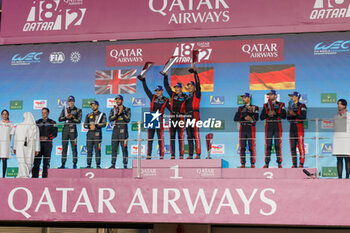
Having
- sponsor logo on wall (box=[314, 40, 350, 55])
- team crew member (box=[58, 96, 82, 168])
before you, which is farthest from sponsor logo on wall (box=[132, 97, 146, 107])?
sponsor logo on wall (box=[314, 40, 350, 55])

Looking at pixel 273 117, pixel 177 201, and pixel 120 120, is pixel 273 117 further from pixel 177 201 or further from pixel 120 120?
pixel 177 201

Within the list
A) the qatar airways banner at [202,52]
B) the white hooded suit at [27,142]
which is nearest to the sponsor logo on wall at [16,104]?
the qatar airways banner at [202,52]

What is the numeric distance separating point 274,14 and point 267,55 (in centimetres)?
66

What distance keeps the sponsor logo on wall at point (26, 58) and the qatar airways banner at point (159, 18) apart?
438 millimetres

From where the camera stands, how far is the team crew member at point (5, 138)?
786 cm

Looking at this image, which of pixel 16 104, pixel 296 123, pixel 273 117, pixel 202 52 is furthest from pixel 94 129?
pixel 296 123

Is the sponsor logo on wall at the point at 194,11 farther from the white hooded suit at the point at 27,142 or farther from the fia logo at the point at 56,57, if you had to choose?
the white hooded suit at the point at 27,142

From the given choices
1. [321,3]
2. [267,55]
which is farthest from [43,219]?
[321,3]

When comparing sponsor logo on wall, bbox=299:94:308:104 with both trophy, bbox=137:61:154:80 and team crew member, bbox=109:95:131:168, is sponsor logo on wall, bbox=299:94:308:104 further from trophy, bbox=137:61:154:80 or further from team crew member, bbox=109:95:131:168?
team crew member, bbox=109:95:131:168

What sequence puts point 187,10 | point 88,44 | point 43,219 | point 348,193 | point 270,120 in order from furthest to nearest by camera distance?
point 88,44, point 187,10, point 270,120, point 43,219, point 348,193

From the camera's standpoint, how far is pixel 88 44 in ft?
30.5

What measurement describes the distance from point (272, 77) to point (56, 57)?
3.55m

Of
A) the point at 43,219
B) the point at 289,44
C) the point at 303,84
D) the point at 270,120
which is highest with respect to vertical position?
the point at 289,44

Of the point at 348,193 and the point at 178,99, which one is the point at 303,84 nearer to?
the point at 178,99
